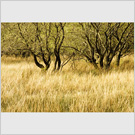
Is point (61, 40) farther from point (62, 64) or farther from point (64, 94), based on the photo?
point (64, 94)

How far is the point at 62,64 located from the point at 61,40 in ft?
2.84

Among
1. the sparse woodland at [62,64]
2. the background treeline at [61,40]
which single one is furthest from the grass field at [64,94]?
the background treeline at [61,40]

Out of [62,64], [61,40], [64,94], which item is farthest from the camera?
[62,64]

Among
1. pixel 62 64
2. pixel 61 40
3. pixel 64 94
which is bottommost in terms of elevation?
pixel 64 94

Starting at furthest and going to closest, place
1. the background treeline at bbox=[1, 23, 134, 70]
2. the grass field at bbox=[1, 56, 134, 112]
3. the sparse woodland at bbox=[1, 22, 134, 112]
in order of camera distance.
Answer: the background treeline at bbox=[1, 23, 134, 70]
the sparse woodland at bbox=[1, 22, 134, 112]
the grass field at bbox=[1, 56, 134, 112]

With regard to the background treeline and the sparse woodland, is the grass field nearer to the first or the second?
the sparse woodland

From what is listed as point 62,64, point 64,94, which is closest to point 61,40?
point 62,64

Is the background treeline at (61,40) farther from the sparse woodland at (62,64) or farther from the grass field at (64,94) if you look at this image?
the grass field at (64,94)

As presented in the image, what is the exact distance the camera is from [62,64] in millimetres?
5996

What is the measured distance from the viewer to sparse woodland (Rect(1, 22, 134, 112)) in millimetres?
3652

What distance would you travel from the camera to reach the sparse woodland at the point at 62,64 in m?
3.65

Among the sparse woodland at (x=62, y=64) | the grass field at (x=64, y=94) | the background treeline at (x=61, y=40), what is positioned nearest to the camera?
the grass field at (x=64, y=94)

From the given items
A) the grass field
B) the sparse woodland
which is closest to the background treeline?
the sparse woodland

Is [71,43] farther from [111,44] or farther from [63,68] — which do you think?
[111,44]
